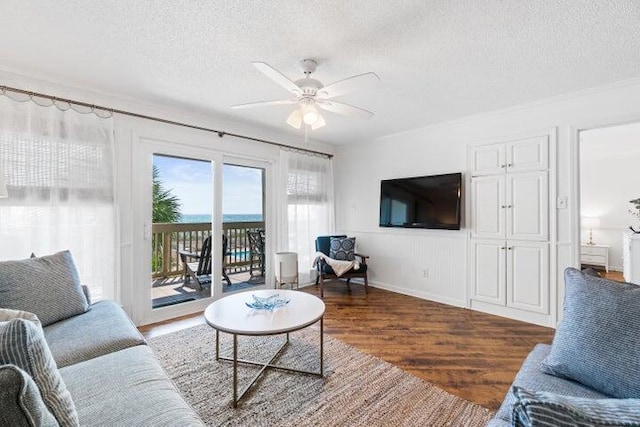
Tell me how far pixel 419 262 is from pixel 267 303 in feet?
8.60

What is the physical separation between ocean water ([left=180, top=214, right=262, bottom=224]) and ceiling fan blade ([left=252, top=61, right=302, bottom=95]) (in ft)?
7.04

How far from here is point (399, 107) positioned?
3.30 metres

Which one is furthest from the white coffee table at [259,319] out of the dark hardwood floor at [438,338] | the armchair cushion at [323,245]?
the armchair cushion at [323,245]

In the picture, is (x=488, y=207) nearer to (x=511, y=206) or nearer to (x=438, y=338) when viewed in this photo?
(x=511, y=206)

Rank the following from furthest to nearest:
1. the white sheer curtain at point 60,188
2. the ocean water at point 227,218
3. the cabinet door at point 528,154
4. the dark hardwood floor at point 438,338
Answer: the ocean water at point 227,218
the cabinet door at point 528,154
the white sheer curtain at point 60,188
the dark hardwood floor at point 438,338

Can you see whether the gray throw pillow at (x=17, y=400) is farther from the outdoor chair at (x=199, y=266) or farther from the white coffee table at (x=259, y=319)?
the outdoor chair at (x=199, y=266)

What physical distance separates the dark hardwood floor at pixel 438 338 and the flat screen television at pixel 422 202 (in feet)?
3.50

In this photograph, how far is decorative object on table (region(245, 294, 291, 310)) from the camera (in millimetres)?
2193

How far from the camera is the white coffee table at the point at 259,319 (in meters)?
1.80

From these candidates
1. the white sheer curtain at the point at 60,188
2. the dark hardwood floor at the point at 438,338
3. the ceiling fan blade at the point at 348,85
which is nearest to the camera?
the ceiling fan blade at the point at 348,85

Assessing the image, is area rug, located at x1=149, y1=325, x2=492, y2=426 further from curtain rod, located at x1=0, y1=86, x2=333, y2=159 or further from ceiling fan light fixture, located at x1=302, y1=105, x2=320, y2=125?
curtain rod, located at x1=0, y1=86, x2=333, y2=159

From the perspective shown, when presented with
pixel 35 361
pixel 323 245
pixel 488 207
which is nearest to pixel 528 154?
pixel 488 207

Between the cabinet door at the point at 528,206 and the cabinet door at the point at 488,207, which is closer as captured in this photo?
the cabinet door at the point at 528,206

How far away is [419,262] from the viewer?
4121mm
